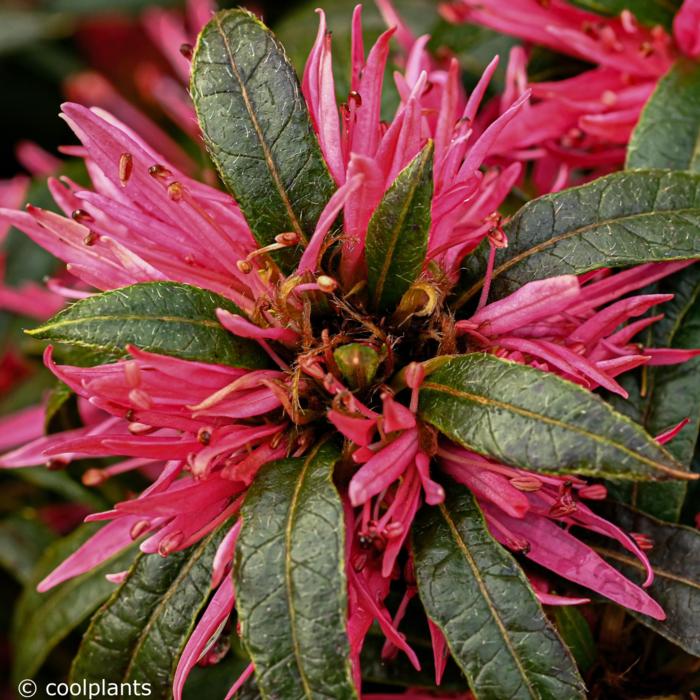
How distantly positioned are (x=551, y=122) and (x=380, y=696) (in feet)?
1.93

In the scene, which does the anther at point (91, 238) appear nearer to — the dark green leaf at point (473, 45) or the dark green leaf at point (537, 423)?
the dark green leaf at point (537, 423)

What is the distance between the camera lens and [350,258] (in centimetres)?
72

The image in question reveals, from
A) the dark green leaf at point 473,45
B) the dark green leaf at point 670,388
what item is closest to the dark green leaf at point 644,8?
the dark green leaf at point 473,45

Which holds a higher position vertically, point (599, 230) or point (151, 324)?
point (151, 324)

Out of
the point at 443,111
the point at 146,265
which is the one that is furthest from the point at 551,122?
the point at 146,265

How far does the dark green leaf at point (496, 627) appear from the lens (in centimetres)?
63

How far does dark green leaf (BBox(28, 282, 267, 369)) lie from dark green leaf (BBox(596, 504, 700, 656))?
0.37 meters

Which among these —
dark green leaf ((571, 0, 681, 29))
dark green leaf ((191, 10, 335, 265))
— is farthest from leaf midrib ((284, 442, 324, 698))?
dark green leaf ((571, 0, 681, 29))

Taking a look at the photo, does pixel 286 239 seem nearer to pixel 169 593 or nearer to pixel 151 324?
pixel 151 324

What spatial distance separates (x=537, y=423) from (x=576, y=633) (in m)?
0.26

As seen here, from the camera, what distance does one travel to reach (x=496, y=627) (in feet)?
2.08

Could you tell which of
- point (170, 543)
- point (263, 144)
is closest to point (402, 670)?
point (170, 543)

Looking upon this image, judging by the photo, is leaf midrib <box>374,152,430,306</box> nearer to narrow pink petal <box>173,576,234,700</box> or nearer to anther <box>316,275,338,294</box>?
anther <box>316,275,338,294</box>

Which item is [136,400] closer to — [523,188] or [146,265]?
[146,265]
